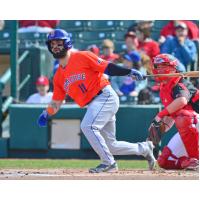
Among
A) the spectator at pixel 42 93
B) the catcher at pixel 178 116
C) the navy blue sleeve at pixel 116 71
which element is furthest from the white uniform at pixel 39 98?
the navy blue sleeve at pixel 116 71

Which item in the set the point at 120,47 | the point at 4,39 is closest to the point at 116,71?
the point at 120,47

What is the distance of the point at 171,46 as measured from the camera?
450 inches

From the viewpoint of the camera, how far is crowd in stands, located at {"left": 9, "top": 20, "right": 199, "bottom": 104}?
36.8 ft

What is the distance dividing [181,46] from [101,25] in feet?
7.93

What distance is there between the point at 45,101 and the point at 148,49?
185 centimetres

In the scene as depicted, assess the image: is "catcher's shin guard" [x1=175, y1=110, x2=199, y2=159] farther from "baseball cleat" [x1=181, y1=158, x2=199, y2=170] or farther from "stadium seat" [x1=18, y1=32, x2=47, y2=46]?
"stadium seat" [x1=18, y1=32, x2=47, y2=46]

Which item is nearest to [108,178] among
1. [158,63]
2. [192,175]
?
[192,175]

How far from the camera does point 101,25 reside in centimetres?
1342

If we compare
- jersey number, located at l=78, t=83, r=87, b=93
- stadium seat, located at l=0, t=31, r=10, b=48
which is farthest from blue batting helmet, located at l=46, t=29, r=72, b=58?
stadium seat, located at l=0, t=31, r=10, b=48

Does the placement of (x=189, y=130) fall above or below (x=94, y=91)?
below

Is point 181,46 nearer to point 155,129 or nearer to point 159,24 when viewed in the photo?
point 159,24

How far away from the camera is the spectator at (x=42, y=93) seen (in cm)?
1114

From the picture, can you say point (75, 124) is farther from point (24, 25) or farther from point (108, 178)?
point (108, 178)

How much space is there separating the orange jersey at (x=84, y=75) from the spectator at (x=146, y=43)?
446cm
